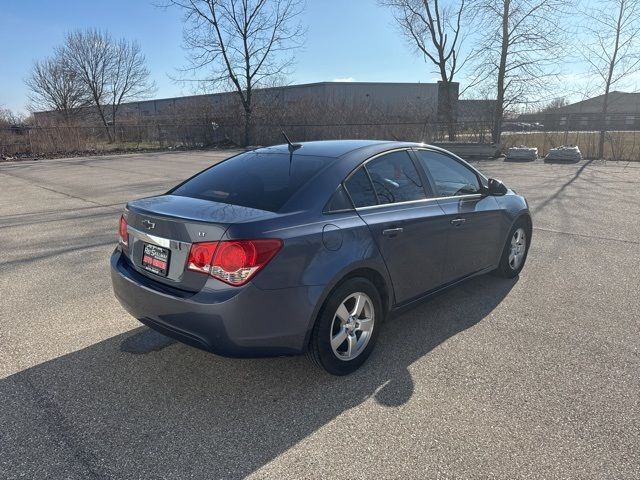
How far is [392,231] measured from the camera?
341 centimetres

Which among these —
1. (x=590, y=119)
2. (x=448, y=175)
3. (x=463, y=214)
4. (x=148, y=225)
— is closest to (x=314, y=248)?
(x=148, y=225)

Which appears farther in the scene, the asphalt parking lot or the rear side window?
the rear side window

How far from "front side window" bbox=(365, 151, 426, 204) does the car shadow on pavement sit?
3.79 feet

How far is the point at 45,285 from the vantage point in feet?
16.7

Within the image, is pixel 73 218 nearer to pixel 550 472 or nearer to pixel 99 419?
pixel 99 419

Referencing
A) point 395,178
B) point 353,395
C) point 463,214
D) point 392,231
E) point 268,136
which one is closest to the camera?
point 353,395

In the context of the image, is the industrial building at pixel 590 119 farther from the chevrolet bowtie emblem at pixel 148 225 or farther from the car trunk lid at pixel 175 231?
the chevrolet bowtie emblem at pixel 148 225

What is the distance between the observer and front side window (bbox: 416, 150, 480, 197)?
411 centimetres

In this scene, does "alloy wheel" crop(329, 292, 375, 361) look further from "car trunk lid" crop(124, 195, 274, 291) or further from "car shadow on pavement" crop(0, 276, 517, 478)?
"car trunk lid" crop(124, 195, 274, 291)

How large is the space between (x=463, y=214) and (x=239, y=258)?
2.31 metres

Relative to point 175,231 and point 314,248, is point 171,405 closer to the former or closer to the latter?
point 175,231

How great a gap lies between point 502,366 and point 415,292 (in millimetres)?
837

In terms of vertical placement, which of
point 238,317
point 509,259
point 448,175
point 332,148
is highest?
point 332,148

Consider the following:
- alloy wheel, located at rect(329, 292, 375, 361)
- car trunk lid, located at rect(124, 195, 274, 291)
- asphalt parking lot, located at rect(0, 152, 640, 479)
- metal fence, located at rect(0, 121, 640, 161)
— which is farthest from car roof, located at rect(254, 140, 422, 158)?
metal fence, located at rect(0, 121, 640, 161)
